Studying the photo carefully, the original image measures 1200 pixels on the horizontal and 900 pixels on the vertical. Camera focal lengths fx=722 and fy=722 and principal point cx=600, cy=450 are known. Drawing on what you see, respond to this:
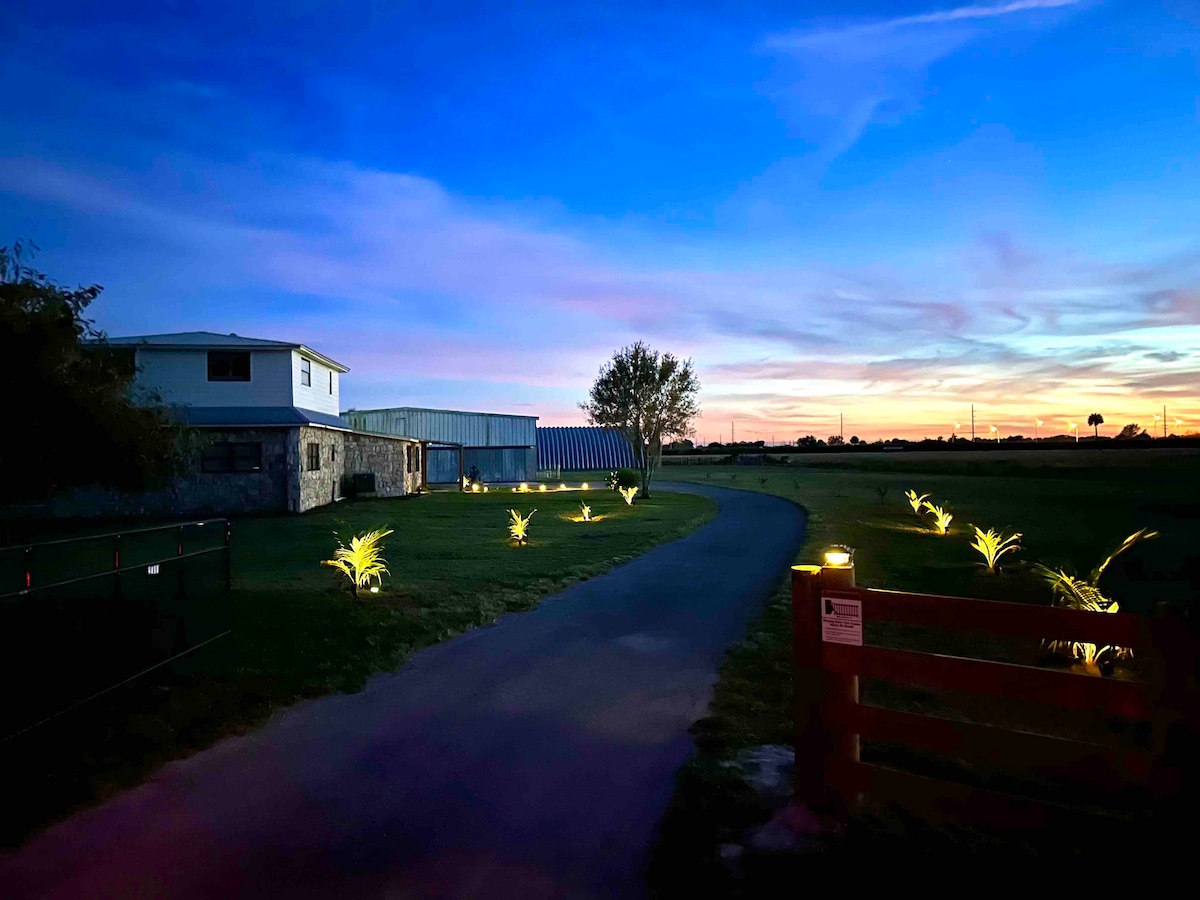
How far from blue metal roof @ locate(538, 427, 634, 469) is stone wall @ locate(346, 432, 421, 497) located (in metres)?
21.7

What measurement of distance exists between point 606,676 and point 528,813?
98.6 inches

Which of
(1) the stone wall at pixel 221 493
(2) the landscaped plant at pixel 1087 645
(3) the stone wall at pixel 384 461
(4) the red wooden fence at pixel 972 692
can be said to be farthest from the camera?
(3) the stone wall at pixel 384 461

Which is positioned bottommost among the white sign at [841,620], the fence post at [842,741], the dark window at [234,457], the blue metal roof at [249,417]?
the fence post at [842,741]

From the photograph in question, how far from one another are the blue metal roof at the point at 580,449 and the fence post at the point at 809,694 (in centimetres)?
5286

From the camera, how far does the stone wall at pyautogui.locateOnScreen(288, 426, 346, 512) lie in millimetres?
23641

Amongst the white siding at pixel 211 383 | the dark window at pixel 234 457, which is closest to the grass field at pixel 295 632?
the dark window at pixel 234 457

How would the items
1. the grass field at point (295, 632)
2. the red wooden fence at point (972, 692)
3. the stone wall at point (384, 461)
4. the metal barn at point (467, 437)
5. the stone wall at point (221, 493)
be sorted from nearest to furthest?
the red wooden fence at point (972, 692) → the grass field at point (295, 632) → the stone wall at point (221, 493) → the stone wall at point (384, 461) → the metal barn at point (467, 437)

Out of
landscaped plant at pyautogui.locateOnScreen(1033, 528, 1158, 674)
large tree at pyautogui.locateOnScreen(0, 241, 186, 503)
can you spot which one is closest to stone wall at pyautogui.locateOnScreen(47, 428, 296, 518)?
large tree at pyautogui.locateOnScreen(0, 241, 186, 503)

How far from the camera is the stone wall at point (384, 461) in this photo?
29797 millimetres

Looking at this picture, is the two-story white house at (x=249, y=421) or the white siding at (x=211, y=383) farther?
the white siding at (x=211, y=383)

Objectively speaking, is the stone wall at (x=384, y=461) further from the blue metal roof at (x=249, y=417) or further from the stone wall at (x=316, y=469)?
the blue metal roof at (x=249, y=417)

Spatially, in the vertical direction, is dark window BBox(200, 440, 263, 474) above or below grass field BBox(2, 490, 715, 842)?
above

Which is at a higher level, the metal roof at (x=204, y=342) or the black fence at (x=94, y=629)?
the metal roof at (x=204, y=342)

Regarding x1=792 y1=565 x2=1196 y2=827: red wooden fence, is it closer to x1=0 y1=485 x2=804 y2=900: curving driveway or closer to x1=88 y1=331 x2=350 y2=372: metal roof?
x1=0 y1=485 x2=804 y2=900: curving driveway
